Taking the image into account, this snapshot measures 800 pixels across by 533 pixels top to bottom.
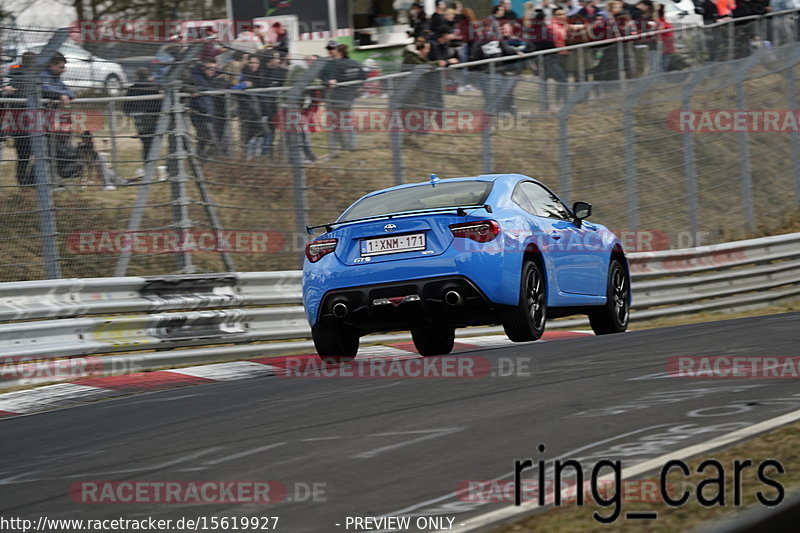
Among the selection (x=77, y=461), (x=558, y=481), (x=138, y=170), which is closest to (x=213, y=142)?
(x=138, y=170)

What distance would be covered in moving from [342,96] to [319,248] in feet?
14.7

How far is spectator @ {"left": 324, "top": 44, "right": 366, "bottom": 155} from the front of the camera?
13.1 metres

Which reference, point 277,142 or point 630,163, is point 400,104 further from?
point 630,163

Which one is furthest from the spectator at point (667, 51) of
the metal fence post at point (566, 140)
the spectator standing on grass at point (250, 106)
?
the spectator standing on grass at point (250, 106)

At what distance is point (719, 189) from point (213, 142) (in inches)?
418

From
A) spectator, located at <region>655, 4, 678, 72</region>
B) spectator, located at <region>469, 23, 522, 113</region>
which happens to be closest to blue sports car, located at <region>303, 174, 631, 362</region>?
spectator, located at <region>469, 23, 522, 113</region>

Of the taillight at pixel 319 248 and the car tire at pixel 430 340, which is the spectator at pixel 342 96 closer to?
the car tire at pixel 430 340

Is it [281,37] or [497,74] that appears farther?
[281,37]

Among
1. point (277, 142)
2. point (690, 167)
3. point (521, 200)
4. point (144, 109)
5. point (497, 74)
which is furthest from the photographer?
point (690, 167)

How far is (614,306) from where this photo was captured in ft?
36.9

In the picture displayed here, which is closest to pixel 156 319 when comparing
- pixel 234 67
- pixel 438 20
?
pixel 234 67

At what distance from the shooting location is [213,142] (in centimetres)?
1223

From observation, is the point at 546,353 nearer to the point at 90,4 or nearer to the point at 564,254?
the point at 564,254

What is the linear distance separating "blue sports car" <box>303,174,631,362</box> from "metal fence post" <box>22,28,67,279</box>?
2.73m
